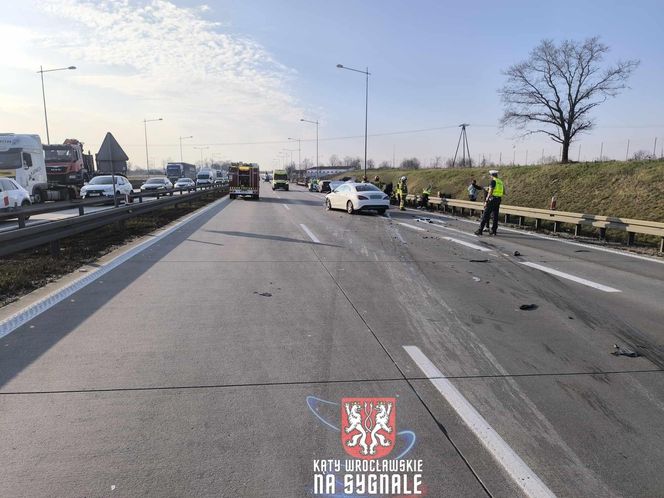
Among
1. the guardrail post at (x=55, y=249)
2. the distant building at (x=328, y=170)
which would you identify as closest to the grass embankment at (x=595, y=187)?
the guardrail post at (x=55, y=249)

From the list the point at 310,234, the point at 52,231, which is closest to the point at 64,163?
the point at 310,234

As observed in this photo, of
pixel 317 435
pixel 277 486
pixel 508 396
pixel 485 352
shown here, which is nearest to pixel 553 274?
pixel 485 352

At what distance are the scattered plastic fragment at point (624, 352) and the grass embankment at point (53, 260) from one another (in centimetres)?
745

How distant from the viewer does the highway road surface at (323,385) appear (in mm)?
2871

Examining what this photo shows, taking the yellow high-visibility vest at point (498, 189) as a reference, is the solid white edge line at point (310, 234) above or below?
below

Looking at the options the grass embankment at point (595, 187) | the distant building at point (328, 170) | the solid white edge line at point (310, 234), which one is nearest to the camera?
the solid white edge line at point (310, 234)

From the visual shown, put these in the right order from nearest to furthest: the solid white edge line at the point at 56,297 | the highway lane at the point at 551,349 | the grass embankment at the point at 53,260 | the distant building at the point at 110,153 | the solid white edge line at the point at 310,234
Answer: the highway lane at the point at 551,349
the solid white edge line at the point at 56,297
the grass embankment at the point at 53,260
the solid white edge line at the point at 310,234
the distant building at the point at 110,153

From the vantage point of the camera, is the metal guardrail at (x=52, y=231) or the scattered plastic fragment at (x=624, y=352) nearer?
the scattered plastic fragment at (x=624, y=352)

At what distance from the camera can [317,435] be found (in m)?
3.26

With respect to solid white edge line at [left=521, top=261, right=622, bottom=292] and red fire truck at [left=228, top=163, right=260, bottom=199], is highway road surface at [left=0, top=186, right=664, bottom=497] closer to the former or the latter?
solid white edge line at [left=521, top=261, right=622, bottom=292]

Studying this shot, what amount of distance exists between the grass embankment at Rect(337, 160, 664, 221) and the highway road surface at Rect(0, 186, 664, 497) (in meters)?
15.4

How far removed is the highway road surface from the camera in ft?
9.42

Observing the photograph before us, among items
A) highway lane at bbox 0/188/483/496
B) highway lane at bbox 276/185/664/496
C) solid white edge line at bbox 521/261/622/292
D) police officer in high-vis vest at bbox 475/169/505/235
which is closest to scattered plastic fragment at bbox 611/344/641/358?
highway lane at bbox 276/185/664/496

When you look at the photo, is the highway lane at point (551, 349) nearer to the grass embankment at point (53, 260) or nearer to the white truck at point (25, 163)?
the grass embankment at point (53, 260)
